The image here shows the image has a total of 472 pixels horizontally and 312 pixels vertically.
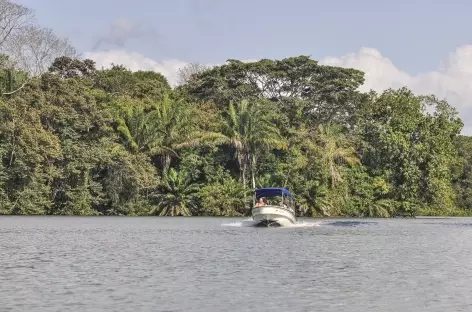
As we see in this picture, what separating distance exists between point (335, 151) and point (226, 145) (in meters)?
10.0

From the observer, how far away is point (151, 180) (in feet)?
205

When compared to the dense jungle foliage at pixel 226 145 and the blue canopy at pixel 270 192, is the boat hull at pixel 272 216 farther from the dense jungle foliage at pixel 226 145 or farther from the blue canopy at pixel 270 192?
the dense jungle foliage at pixel 226 145

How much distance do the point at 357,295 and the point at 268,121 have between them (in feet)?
156

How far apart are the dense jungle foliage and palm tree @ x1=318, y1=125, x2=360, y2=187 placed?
4.3 inches

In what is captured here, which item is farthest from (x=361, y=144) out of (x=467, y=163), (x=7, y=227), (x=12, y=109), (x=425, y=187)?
(x=7, y=227)

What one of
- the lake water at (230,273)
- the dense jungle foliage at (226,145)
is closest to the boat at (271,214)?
the lake water at (230,273)

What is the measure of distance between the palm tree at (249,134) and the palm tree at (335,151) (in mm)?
3661

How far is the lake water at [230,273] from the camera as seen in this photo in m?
16.2

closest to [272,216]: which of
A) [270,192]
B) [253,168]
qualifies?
[270,192]

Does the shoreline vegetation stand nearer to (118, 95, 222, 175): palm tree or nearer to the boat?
(118, 95, 222, 175): palm tree

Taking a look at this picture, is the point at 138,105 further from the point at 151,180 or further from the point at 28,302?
the point at 28,302

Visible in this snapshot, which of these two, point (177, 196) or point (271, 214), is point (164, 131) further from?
point (271, 214)

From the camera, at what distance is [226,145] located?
66750 millimetres

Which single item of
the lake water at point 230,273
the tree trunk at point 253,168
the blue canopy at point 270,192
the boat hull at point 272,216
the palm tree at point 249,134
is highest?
the palm tree at point 249,134
